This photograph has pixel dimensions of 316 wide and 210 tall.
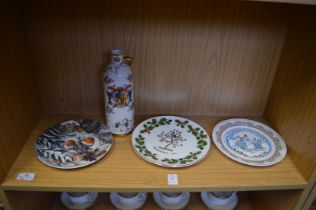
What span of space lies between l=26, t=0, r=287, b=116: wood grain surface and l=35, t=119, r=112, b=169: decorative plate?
96 millimetres

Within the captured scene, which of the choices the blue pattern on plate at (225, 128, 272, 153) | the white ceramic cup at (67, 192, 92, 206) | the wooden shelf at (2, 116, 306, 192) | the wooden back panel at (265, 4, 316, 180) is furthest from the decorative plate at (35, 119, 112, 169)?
the wooden back panel at (265, 4, 316, 180)

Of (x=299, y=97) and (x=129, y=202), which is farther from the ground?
(x=299, y=97)

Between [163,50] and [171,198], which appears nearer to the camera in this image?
[163,50]

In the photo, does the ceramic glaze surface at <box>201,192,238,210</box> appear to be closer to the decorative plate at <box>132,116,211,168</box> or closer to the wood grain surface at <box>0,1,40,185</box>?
the decorative plate at <box>132,116,211,168</box>

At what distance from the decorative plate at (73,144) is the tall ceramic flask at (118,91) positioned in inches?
2.2

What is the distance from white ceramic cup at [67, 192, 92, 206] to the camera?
91 cm

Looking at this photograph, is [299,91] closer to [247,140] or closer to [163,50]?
[247,140]

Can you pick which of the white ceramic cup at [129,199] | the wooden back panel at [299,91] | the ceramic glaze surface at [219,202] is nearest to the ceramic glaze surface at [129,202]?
the white ceramic cup at [129,199]

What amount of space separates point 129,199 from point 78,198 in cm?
19

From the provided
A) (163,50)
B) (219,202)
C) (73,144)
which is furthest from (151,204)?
(163,50)

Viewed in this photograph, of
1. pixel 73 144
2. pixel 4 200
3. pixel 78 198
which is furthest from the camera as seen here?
pixel 78 198

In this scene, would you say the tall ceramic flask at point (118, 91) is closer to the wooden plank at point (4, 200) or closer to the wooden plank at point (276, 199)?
the wooden plank at point (4, 200)

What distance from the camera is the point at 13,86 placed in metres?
0.66

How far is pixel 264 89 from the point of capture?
0.88 metres
